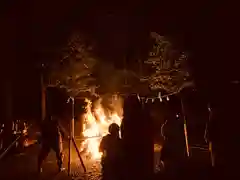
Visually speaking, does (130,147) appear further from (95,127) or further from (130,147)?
(95,127)

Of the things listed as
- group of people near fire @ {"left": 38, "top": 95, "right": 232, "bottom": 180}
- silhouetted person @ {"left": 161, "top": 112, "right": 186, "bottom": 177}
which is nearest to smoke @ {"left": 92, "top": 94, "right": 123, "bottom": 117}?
silhouetted person @ {"left": 161, "top": 112, "right": 186, "bottom": 177}

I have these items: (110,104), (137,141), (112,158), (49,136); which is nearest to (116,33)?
(110,104)

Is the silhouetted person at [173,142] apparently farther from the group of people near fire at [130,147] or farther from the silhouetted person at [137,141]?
the silhouetted person at [137,141]

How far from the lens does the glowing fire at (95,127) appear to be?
13817 millimetres

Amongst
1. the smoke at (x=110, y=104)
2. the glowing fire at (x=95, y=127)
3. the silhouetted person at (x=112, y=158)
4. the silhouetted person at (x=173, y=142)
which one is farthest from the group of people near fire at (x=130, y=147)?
the smoke at (x=110, y=104)

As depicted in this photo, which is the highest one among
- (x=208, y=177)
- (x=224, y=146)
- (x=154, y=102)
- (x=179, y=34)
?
(x=179, y=34)

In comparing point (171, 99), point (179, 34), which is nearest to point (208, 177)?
point (171, 99)

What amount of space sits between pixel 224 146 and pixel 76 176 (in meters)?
3.82

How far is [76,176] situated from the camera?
10.9 m

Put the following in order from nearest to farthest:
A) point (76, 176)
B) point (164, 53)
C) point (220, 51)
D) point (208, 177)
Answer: point (208, 177) < point (76, 176) < point (164, 53) < point (220, 51)

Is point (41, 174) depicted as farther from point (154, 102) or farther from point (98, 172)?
point (154, 102)

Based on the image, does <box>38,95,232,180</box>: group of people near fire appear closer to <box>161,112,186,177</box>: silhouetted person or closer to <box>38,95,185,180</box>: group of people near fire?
<box>38,95,185,180</box>: group of people near fire

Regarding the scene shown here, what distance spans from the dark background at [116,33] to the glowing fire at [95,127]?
277 cm

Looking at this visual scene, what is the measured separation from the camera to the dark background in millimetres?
17281
